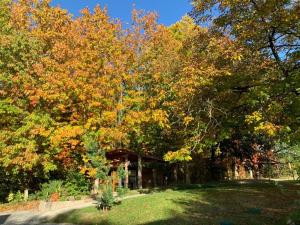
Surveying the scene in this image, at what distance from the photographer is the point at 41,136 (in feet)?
77.8

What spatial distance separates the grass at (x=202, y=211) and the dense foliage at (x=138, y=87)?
1.99 metres

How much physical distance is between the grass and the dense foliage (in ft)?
6.53

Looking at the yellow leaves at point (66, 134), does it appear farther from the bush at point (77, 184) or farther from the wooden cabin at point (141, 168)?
the wooden cabin at point (141, 168)

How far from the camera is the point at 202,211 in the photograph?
13.6 m

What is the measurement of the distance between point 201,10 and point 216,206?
8.10 m

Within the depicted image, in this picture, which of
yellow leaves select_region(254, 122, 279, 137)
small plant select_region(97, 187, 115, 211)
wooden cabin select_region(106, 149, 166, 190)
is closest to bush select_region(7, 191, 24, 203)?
wooden cabin select_region(106, 149, 166, 190)

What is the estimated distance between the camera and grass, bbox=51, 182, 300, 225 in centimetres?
1194

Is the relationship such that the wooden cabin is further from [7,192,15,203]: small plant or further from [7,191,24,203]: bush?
[7,192,15,203]: small plant

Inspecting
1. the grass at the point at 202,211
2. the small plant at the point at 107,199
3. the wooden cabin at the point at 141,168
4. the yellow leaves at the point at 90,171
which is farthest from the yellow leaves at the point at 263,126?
the wooden cabin at the point at 141,168

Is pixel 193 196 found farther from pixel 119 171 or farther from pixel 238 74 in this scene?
pixel 238 74

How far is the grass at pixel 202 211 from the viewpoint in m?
11.9

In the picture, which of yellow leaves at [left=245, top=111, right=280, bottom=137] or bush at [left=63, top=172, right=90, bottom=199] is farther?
bush at [left=63, top=172, right=90, bottom=199]

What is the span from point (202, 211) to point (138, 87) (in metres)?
17.5

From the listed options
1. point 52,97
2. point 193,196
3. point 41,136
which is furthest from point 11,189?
point 193,196
